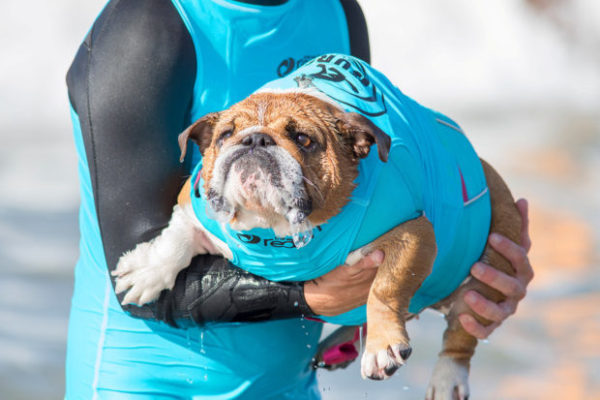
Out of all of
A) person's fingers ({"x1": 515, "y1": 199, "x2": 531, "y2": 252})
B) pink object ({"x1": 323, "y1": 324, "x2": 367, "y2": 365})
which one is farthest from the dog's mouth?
person's fingers ({"x1": 515, "y1": 199, "x2": 531, "y2": 252})

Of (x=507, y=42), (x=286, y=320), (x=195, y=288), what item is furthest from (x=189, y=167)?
(x=507, y=42)

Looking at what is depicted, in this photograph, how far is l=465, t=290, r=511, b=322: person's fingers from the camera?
311 centimetres

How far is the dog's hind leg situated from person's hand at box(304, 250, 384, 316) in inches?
25.5

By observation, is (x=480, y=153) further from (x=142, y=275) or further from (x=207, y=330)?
(x=142, y=275)

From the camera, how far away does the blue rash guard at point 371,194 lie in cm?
257

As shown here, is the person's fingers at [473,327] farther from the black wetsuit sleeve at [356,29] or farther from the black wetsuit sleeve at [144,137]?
the black wetsuit sleeve at [356,29]

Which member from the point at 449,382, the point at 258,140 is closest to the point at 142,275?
the point at 258,140

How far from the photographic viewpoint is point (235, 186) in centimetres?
241

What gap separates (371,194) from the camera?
100 inches

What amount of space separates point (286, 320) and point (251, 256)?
0.42 metres

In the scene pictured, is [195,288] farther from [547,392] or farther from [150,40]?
[547,392]

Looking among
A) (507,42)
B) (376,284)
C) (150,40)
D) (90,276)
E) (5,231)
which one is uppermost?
(150,40)

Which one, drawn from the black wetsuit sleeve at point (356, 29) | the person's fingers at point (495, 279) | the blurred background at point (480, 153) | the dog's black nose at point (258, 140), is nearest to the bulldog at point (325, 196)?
the dog's black nose at point (258, 140)

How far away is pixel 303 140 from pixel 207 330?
0.82 m
